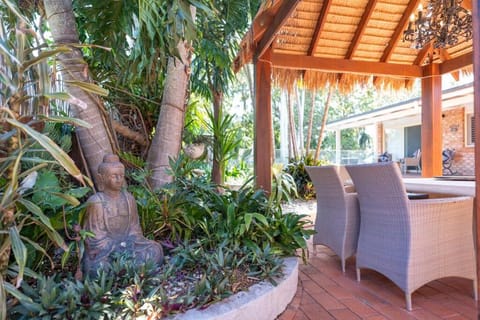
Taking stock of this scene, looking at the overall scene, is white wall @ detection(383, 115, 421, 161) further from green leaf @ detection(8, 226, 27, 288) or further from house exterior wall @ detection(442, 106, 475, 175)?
green leaf @ detection(8, 226, 27, 288)

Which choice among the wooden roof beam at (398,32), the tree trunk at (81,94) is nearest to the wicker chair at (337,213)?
the tree trunk at (81,94)

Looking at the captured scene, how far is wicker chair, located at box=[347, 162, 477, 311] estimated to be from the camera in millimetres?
1967

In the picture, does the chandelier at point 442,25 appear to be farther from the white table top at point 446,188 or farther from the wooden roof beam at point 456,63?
the white table top at point 446,188

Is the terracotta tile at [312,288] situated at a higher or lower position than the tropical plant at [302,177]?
lower

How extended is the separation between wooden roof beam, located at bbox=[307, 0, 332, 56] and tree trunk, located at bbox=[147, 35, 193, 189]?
94.8 inches

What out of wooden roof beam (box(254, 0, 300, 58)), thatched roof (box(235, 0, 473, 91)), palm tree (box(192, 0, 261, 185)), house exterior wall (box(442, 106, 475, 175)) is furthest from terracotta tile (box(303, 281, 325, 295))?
house exterior wall (box(442, 106, 475, 175))

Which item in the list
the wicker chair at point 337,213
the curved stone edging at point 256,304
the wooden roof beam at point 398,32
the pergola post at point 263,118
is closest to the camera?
the curved stone edging at point 256,304

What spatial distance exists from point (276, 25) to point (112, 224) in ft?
9.36

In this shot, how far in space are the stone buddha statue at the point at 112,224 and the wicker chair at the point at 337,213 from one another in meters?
1.56

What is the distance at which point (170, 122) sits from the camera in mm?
2734

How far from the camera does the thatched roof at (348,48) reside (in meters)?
4.35

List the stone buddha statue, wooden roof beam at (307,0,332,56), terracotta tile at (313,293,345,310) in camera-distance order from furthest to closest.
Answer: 1. wooden roof beam at (307,0,332,56)
2. terracotta tile at (313,293,345,310)
3. the stone buddha statue

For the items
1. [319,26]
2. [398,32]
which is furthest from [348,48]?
[398,32]

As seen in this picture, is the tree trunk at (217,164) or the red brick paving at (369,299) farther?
the tree trunk at (217,164)
